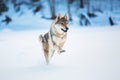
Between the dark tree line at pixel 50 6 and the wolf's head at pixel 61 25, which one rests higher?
the wolf's head at pixel 61 25

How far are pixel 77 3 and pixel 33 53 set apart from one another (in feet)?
50.6

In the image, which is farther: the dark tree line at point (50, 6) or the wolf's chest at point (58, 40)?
the dark tree line at point (50, 6)

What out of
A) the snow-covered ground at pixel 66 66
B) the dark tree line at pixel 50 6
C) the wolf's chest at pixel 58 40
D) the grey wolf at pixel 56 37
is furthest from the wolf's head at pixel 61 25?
the dark tree line at pixel 50 6

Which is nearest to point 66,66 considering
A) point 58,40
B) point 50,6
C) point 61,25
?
point 58,40

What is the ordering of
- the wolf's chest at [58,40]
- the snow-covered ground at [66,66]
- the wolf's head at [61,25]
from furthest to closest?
the wolf's chest at [58,40] < the wolf's head at [61,25] < the snow-covered ground at [66,66]

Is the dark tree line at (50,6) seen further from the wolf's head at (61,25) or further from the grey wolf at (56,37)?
the wolf's head at (61,25)

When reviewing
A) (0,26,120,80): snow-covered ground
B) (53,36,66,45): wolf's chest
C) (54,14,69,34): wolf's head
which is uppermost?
(54,14,69,34): wolf's head

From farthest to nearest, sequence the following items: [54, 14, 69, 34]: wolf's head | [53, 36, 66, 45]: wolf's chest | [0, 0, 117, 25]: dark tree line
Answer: [0, 0, 117, 25]: dark tree line < [53, 36, 66, 45]: wolf's chest < [54, 14, 69, 34]: wolf's head

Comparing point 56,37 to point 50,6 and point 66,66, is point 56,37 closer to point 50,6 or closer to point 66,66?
point 66,66

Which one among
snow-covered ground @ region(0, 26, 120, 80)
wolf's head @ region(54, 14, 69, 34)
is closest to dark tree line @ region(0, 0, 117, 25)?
snow-covered ground @ region(0, 26, 120, 80)

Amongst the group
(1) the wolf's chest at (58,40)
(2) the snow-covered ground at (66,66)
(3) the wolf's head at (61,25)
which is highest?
(3) the wolf's head at (61,25)

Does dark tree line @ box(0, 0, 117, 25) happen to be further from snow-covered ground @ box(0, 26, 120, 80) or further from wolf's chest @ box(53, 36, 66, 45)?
wolf's chest @ box(53, 36, 66, 45)

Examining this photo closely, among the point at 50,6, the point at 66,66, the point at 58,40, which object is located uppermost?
the point at 58,40

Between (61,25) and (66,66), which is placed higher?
(61,25)
